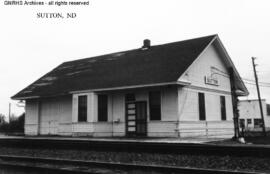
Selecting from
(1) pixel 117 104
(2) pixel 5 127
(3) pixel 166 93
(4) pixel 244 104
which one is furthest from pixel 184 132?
(4) pixel 244 104

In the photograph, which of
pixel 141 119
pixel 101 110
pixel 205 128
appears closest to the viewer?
pixel 141 119

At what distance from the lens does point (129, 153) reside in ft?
38.8

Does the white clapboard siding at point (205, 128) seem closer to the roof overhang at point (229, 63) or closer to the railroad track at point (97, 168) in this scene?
the roof overhang at point (229, 63)

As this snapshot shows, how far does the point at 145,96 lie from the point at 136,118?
4.76 ft

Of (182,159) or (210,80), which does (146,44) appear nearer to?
(210,80)

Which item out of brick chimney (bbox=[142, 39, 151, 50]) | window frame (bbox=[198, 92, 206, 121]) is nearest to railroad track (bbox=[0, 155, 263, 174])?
window frame (bbox=[198, 92, 206, 121])

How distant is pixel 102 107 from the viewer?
20.7 meters

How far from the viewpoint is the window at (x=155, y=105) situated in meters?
18.6

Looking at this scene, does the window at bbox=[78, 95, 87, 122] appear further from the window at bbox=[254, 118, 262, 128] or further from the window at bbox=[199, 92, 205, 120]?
the window at bbox=[254, 118, 262, 128]

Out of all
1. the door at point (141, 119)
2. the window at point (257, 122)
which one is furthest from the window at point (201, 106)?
the window at point (257, 122)

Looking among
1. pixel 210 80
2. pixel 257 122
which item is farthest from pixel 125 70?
pixel 257 122

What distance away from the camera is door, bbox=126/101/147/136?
19062 millimetres

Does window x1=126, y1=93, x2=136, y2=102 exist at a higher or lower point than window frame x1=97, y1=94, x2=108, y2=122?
higher

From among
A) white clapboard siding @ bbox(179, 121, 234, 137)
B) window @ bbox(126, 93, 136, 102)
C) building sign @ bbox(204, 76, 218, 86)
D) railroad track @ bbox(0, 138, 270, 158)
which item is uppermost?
building sign @ bbox(204, 76, 218, 86)
